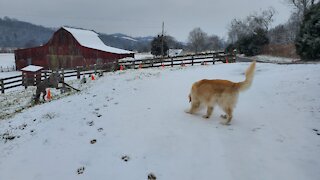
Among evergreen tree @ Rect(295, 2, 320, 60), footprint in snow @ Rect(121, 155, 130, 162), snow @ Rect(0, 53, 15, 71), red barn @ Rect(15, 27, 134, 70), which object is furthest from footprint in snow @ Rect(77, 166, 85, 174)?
snow @ Rect(0, 53, 15, 71)

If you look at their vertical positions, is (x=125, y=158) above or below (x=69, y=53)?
below

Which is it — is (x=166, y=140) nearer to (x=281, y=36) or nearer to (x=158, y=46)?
(x=158, y=46)

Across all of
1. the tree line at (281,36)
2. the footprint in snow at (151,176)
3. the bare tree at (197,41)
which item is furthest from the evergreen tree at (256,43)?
the footprint in snow at (151,176)

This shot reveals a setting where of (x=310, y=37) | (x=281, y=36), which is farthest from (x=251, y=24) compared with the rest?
(x=310, y=37)

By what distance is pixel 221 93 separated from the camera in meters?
6.63

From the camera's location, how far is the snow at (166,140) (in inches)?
188

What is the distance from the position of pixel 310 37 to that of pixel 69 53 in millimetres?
37371

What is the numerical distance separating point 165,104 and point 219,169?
4.02m

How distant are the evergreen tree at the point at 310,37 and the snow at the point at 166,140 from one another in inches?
739

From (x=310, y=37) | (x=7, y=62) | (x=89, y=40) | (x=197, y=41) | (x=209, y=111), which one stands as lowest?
(x=209, y=111)

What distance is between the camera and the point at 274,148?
5.27 meters

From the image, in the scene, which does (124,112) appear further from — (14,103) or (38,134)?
(14,103)

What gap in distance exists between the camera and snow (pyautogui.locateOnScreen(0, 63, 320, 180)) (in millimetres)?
4770

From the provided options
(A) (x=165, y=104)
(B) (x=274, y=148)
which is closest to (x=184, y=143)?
(B) (x=274, y=148)
